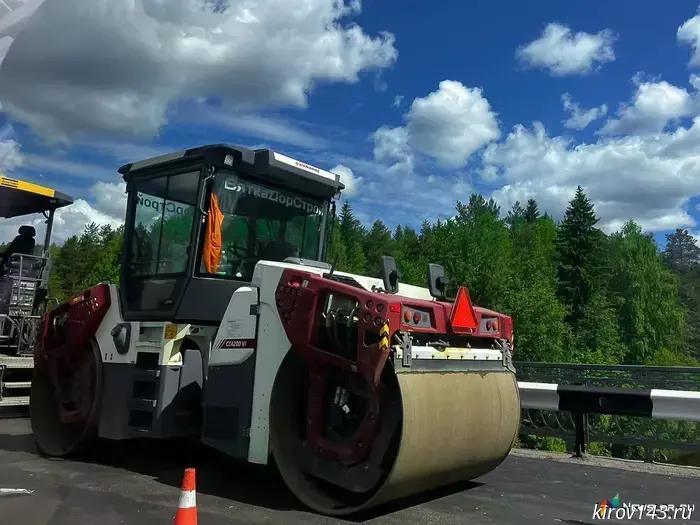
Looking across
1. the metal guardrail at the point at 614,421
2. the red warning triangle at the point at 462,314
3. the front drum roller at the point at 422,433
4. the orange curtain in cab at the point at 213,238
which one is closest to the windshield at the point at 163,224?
the orange curtain in cab at the point at 213,238

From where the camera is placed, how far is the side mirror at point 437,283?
19.3 feet

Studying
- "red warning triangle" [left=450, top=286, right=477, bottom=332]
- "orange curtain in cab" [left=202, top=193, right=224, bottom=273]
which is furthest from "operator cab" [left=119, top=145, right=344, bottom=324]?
"red warning triangle" [left=450, top=286, right=477, bottom=332]

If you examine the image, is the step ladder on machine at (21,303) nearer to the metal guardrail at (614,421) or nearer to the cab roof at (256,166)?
the cab roof at (256,166)

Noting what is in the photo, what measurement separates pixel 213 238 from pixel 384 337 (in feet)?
8.00

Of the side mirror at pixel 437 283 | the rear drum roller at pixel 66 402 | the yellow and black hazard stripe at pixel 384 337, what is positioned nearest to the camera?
the yellow and black hazard stripe at pixel 384 337

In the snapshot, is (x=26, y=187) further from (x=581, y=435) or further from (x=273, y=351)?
(x=581, y=435)

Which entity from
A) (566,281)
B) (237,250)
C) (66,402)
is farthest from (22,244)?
(566,281)

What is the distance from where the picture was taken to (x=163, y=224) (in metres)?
6.79

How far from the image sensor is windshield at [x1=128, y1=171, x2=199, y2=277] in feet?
21.2

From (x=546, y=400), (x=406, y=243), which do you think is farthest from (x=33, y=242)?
(x=406, y=243)

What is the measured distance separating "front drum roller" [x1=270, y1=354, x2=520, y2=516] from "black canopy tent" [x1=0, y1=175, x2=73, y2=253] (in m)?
7.54

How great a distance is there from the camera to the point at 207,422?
5738 millimetres

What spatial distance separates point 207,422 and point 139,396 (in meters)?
0.98

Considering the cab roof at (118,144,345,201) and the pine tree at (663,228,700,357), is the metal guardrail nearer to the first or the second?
the cab roof at (118,144,345,201)
